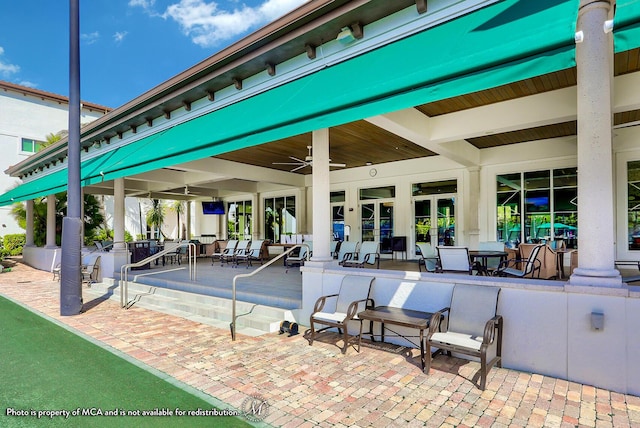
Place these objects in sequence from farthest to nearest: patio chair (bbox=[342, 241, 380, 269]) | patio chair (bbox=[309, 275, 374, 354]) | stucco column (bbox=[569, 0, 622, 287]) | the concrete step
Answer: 1. patio chair (bbox=[342, 241, 380, 269])
2. the concrete step
3. patio chair (bbox=[309, 275, 374, 354])
4. stucco column (bbox=[569, 0, 622, 287])

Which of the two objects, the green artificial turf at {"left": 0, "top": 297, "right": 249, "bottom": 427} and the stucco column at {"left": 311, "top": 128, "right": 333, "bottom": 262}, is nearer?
the green artificial turf at {"left": 0, "top": 297, "right": 249, "bottom": 427}

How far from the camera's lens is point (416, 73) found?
11.5 ft

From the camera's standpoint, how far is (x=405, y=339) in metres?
4.88

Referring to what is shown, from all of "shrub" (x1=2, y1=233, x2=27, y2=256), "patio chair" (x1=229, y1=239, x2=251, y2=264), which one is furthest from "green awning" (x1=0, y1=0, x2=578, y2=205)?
"shrub" (x1=2, y1=233, x2=27, y2=256)

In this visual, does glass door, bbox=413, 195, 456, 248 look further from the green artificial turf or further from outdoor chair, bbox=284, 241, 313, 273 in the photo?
the green artificial turf

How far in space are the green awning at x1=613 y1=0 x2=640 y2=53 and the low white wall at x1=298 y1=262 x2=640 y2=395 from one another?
7.25ft

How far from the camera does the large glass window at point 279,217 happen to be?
17.6 meters

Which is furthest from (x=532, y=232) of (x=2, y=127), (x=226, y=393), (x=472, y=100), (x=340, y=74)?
(x=2, y=127)

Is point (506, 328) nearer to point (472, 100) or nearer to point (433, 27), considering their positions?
point (433, 27)

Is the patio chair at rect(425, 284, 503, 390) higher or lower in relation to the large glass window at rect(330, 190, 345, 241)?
lower

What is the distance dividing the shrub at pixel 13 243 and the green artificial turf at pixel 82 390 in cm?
1948

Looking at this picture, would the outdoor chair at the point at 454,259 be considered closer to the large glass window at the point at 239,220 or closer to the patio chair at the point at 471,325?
the patio chair at the point at 471,325

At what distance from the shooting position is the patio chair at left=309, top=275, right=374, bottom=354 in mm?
4867

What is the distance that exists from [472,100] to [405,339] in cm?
485
